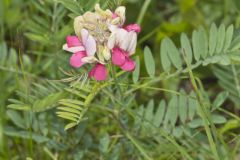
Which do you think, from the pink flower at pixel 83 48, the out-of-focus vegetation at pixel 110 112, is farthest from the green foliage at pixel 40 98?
the pink flower at pixel 83 48

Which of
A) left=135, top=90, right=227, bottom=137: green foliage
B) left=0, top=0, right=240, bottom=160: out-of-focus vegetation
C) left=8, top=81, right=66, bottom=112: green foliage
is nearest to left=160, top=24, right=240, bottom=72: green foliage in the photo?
left=0, top=0, right=240, bottom=160: out-of-focus vegetation

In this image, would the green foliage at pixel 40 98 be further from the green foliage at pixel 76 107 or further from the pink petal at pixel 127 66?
the pink petal at pixel 127 66

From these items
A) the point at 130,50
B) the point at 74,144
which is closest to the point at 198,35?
the point at 130,50

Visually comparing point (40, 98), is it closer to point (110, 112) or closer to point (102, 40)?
point (110, 112)

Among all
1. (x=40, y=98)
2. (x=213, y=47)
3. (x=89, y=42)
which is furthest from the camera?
(x=40, y=98)

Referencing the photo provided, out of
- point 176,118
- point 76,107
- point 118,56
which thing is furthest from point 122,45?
point 176,118

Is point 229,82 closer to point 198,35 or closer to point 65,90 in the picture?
point 198,35

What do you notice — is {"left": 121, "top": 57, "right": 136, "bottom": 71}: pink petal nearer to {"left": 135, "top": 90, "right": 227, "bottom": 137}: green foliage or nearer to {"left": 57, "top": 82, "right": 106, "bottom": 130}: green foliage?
{"left": 57, "top": 82, "right": 106, "bottom": 130}: green foliage
